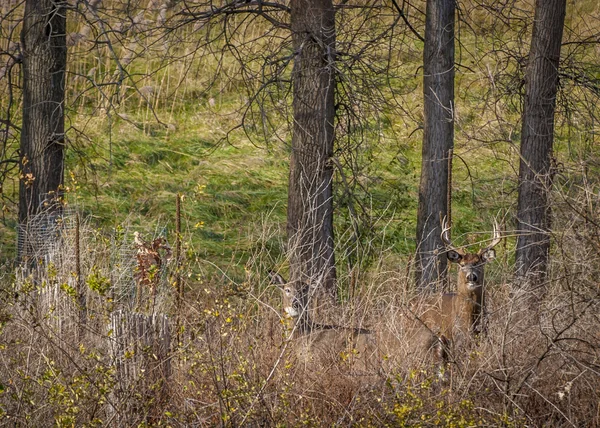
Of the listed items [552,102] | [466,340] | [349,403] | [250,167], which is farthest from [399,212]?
[349,403]

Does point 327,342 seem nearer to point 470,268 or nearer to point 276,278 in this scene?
point 276,278

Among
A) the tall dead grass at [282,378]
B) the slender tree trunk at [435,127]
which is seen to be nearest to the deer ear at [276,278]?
the tall dead grass at [282,378]

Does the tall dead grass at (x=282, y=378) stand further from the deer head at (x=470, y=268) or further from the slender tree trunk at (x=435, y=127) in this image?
the slender tree trunk at (x=435, y=127)

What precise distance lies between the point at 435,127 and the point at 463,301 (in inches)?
109

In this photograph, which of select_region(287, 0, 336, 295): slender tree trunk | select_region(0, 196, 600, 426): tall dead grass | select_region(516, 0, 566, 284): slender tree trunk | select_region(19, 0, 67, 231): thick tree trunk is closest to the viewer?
select_region(0, 196, 600, 426): tall dead grass

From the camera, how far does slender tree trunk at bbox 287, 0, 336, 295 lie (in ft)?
30.7

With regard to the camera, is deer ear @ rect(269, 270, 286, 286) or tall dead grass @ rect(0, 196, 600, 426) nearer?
tall dead grass @ rect(0, 196, 600, 426)

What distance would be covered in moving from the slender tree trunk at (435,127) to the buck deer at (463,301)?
5.70 feet

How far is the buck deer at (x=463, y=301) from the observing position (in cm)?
771

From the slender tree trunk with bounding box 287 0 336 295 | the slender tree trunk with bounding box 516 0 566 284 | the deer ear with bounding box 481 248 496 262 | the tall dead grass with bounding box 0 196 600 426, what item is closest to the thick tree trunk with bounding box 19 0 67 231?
the slender tree trunk with bounding box 287 0 336 295

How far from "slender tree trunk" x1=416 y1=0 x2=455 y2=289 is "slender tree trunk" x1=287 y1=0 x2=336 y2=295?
3.76ft

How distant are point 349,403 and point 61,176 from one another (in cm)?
538

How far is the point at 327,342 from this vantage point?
6.86 m

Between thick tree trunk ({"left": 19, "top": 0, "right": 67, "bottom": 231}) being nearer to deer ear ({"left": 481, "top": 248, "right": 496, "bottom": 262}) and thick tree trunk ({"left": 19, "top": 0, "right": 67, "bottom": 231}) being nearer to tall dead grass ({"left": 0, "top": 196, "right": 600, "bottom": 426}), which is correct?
tall dead grass ({"left": 0, "top": 196, "right": 600, "bottom": 426})
